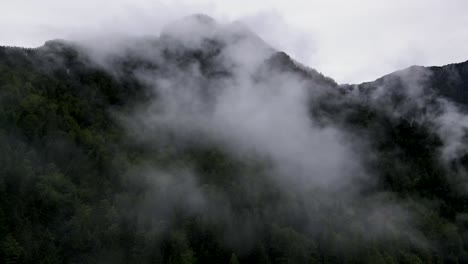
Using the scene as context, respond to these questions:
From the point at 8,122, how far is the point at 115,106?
266 ft

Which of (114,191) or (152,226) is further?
(114,191)

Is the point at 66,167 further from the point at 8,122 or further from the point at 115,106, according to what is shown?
the point at 115,106

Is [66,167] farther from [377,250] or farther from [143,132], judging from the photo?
[377,250]

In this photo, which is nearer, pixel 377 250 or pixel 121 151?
pixel 377 250

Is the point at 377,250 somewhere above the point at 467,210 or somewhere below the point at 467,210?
below

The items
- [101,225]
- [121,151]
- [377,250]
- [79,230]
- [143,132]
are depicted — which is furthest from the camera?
[143,132]

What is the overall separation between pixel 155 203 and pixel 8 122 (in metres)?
42.0

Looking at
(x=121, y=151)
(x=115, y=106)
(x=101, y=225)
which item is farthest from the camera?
(x=115, y=106)

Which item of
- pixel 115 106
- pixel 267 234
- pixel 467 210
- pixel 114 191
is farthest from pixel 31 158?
pixel 467 210

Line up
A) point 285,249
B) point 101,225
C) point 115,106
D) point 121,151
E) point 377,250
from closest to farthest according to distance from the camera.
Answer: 1. point 101,225
2. point 285,249
3. point 377,250
4. point 121,151
5. point 115,106

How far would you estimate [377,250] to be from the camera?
429ft

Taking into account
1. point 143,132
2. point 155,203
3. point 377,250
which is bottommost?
point 377,250

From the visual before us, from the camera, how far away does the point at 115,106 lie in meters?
199

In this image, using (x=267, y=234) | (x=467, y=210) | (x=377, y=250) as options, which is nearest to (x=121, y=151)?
(x=267, y=234)
